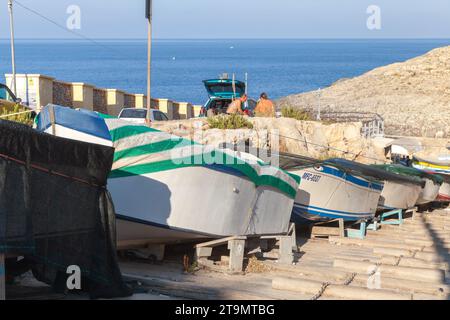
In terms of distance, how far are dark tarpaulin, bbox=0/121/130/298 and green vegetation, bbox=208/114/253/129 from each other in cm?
1296

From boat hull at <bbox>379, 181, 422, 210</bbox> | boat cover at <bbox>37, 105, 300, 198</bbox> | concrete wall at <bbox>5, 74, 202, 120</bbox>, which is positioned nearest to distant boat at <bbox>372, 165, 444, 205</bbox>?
boat hull at <bbox>379, 181, 422, 210</bbox>

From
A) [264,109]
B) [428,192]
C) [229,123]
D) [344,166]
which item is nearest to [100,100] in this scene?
[264,109]

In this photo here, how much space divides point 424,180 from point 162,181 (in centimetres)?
1409

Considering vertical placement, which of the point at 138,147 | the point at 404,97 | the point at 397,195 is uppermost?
the point at 138,147

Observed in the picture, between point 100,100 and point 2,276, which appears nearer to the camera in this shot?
point 2,276

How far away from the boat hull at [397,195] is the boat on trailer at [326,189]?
2.26 metres

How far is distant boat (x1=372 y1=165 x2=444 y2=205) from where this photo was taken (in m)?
21.9

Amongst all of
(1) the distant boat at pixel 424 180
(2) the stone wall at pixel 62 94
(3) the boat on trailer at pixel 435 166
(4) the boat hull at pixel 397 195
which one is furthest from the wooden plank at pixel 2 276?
(3) the boat on trailer at pixel 435 166

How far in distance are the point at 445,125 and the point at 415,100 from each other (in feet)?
21.8

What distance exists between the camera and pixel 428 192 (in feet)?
78.5

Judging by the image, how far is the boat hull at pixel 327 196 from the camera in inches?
621

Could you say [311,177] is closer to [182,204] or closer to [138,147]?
[182,204]

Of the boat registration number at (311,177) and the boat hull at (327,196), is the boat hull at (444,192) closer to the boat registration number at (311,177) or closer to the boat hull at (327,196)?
the boat hull at (327,196)
